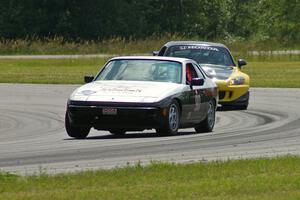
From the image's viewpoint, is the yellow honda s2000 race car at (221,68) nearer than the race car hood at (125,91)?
No

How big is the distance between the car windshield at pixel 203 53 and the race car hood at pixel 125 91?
320 inches

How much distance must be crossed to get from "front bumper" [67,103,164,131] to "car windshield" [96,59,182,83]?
4.12 feet

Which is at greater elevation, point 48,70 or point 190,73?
point 190,73

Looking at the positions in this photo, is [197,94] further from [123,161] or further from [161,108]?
[123,161]

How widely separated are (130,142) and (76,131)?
1587 millimetres

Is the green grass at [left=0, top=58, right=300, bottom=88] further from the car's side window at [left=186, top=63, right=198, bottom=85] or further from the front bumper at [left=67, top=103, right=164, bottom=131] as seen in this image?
the front bumper at [left=67, top=103, right=164, bottom=131]

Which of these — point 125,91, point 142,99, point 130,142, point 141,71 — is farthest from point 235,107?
point 130,142

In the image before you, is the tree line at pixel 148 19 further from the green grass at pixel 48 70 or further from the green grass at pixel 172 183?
the green grass at pixel 172 183

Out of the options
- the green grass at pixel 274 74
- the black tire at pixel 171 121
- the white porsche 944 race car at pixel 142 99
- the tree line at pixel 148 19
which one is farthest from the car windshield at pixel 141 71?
the tree line at pixel 148 19

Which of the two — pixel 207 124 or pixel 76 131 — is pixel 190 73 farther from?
pixel 76 131

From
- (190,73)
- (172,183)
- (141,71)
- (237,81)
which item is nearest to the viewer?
(172,183)

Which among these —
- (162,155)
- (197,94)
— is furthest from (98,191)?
(197,94)

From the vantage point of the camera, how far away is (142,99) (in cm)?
1725

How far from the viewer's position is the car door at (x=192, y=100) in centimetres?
1862
